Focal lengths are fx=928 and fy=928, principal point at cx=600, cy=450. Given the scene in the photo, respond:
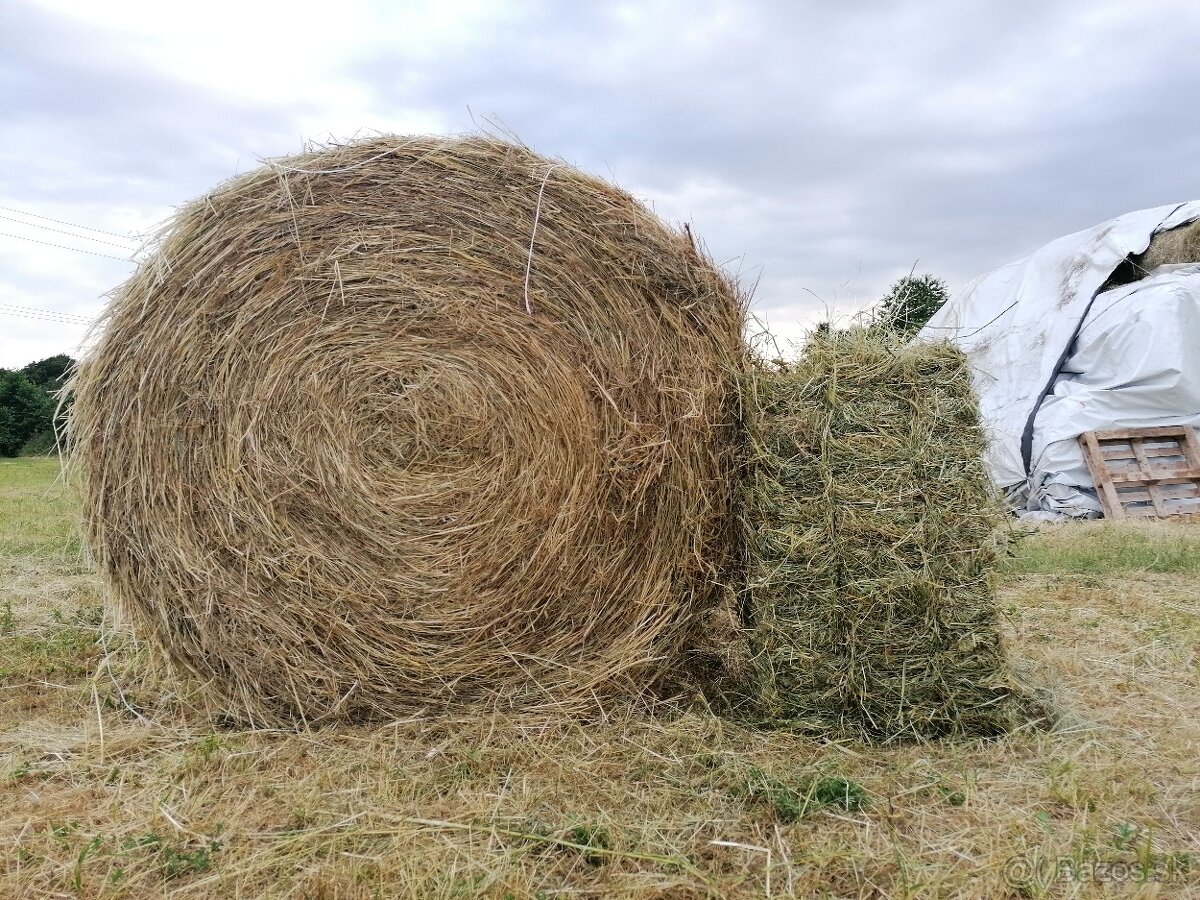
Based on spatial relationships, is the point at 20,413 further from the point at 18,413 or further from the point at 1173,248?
the point at 1173,248

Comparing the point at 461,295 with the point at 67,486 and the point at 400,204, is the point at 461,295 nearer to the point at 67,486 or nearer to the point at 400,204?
the point at 400,204

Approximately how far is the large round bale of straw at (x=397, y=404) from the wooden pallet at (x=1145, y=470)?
7.17 metres

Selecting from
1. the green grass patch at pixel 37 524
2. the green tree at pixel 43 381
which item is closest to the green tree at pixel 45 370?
the green tree at pixel 43 381

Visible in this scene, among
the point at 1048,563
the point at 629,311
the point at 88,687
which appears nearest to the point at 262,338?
the point at 629,311

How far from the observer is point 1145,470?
9.12m

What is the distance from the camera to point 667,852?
242cm

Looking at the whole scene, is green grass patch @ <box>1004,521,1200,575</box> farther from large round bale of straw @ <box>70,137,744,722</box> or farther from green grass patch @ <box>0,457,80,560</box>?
green grass patch @ <box>0,457,80,560</box>

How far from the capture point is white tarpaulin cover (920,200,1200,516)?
30.8 ft

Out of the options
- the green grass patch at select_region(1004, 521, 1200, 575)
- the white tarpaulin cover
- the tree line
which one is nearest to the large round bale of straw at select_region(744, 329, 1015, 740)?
the green grass patch at select_region(1004, 521, 1200, 575)

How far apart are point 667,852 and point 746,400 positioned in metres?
1.66

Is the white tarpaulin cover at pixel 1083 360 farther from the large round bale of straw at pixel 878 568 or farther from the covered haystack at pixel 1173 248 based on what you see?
the large round bale of straw at pixel 878 568

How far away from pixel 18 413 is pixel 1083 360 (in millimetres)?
30400

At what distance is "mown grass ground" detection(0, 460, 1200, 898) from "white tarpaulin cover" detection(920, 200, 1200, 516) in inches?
232

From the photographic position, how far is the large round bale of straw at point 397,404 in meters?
3.40
